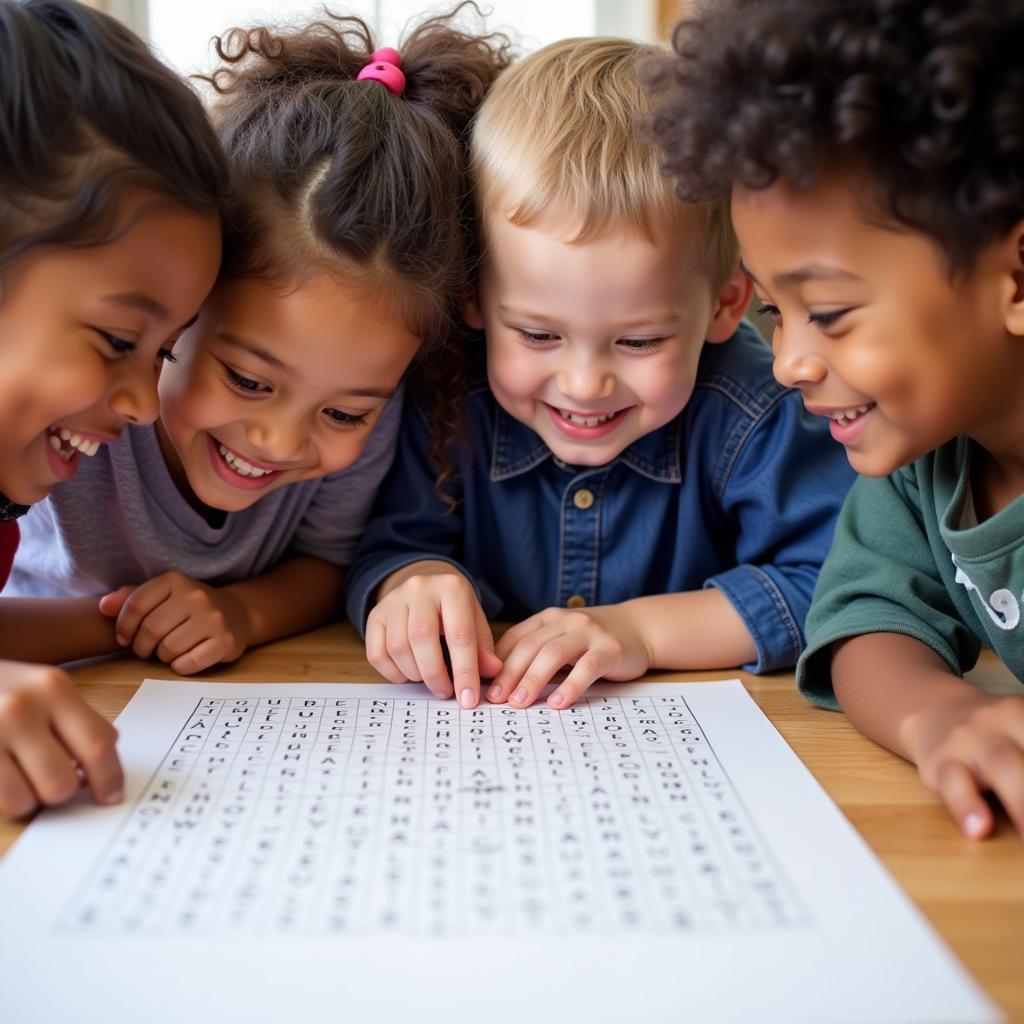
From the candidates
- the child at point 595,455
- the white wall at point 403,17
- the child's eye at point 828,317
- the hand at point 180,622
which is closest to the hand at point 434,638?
the child at point 595,455

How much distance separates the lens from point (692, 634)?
0.82 meters

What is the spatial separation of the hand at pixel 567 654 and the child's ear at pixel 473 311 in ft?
0.91

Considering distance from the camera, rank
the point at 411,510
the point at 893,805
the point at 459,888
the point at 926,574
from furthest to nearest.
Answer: the point at 411,510, the point at 926,574, the point at 893,805, the point at 459,888

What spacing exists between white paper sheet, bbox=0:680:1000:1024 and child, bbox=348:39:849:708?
0.41 feet

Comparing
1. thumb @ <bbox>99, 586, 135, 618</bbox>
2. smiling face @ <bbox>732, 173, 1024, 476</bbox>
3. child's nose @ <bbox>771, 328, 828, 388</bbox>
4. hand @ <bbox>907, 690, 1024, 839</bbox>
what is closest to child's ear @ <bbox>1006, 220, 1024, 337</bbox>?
smiling face @ <bbox>732, 173, 1024, 476</bbox>

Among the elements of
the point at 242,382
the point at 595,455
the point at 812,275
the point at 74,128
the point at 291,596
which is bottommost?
the point at 291,596

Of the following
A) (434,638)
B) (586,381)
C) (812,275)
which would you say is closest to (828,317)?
(812,275)

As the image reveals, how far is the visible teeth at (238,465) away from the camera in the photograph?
2.91 ft

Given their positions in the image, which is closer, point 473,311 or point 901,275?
point 901,275

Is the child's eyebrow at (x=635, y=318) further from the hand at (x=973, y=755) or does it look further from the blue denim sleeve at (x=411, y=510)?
the hand at (x=973, y=755)

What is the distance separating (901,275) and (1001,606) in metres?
0.27

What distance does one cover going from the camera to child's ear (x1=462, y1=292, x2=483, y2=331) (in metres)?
Result: 0.92

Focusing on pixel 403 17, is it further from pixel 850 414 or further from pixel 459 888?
pixel 459 888

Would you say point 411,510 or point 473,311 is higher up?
point 473,311
